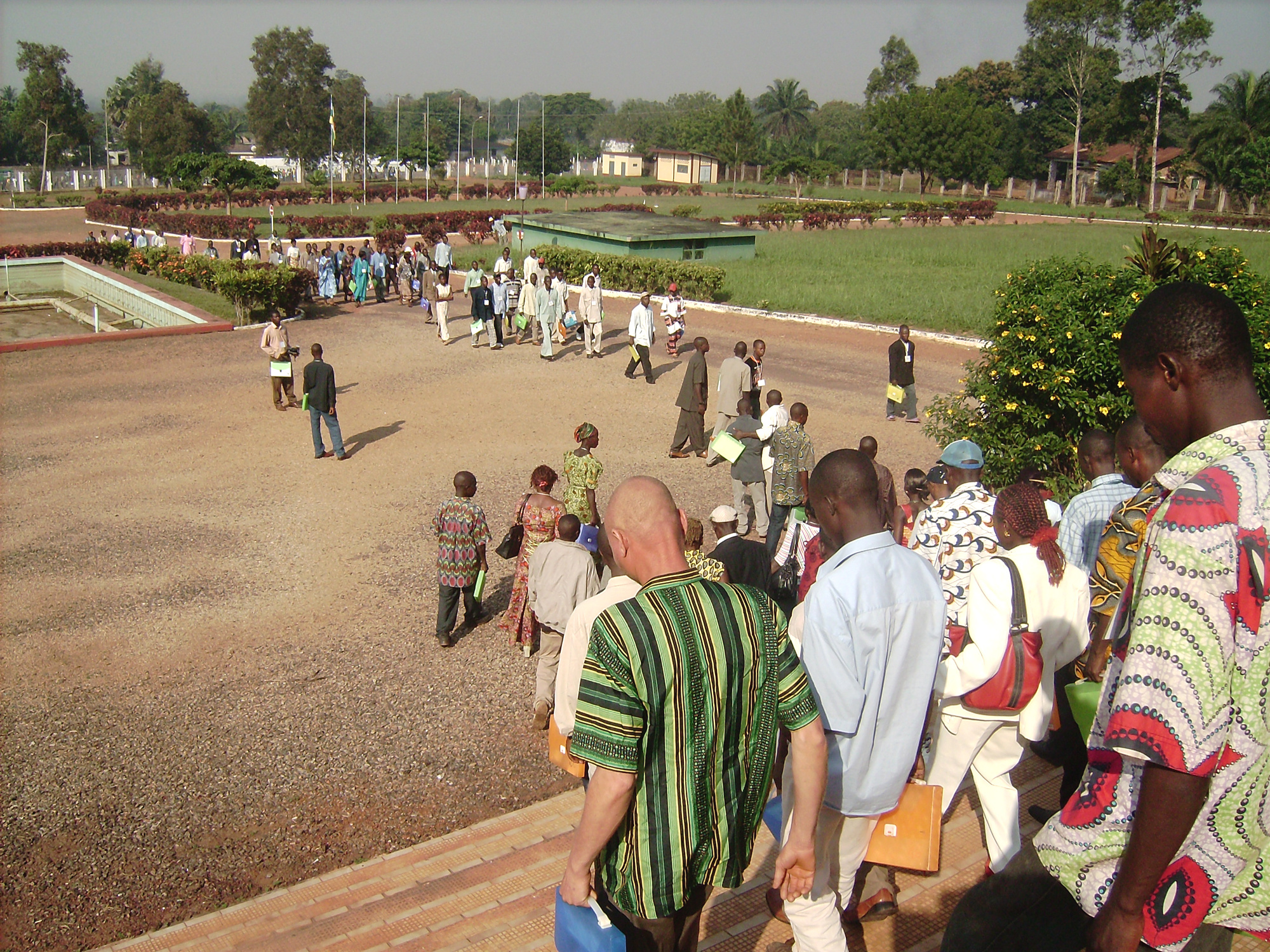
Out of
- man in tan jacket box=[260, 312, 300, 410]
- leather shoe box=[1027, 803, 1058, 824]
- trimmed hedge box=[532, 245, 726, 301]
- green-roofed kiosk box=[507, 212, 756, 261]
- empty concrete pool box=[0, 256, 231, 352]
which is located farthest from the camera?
green-roofed kiosk box=[507, 212, 756, 261]

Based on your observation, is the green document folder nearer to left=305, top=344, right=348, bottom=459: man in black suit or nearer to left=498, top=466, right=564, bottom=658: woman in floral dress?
left=498, top=466, right=564, bottom=658: woman in floral dress

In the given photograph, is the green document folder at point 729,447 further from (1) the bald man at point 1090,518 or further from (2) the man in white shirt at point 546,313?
(2) the man in white shirt at point 546,313

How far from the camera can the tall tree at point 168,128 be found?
73.1 meters

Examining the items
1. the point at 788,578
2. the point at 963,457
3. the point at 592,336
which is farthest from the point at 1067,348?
the point at 592,336

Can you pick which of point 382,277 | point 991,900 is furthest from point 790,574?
point 382,277

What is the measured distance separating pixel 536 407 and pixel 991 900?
42.5ft

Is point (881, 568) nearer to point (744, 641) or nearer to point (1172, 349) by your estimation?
point (744, 641)

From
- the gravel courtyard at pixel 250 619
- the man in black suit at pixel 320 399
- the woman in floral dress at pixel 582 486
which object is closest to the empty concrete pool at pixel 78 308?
the gravel courtyard at pixel 250 619

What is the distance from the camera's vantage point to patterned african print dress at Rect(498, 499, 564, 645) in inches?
264

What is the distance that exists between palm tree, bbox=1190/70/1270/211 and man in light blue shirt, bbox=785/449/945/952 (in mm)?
70388

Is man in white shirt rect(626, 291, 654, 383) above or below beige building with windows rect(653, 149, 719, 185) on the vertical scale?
below

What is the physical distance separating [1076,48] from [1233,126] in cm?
1616

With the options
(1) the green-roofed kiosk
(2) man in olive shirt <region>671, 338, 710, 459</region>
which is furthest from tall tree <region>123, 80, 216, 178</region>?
(2) man in olive shirt <region>671, 338, 710, 459</region>

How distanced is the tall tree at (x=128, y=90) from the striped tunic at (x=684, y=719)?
123 m
